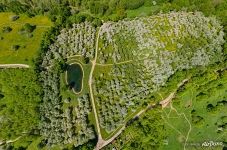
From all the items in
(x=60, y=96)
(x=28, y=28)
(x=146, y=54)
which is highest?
(x=28, y=28)

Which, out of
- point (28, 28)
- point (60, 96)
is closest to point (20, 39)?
point (28, 28)

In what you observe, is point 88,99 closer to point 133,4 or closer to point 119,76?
point 119,76

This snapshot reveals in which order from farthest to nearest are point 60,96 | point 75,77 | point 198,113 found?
point 75,77 < point 60,96 < point 198,113

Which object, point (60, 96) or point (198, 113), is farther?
point (60, 96)

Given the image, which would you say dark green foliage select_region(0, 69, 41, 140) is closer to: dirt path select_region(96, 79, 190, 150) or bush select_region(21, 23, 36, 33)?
bush select_region(21, 23, 36, 33)

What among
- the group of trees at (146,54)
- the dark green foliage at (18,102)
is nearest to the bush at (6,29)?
the dark green foliage at (18,102)

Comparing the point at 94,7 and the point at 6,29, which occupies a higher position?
the point at 94,7

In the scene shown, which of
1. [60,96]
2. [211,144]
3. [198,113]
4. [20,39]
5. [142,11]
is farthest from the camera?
[142,11]

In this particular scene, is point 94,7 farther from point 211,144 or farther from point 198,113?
point 211,144

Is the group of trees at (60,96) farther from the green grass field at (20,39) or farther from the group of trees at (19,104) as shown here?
the green grass field at (20,39)
